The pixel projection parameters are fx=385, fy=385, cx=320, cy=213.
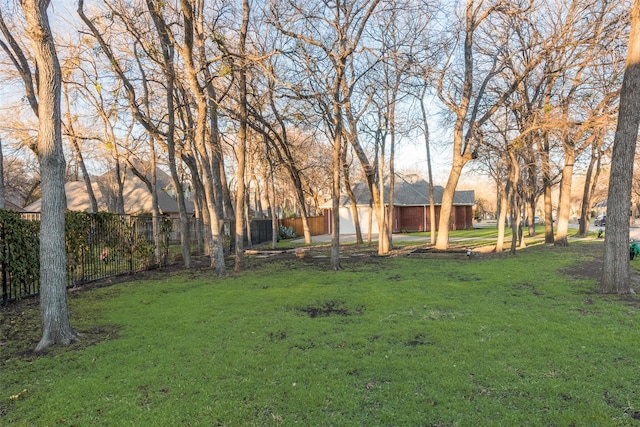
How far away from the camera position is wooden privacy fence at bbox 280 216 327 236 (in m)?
31.3

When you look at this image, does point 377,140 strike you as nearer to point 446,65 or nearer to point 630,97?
point 446,65

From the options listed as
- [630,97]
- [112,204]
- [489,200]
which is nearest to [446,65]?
[630,97]

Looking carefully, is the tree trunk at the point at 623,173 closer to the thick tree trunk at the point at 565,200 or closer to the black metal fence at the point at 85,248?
the thick tree trunk at the point at 565,200

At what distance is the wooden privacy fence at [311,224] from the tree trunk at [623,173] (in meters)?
24.7

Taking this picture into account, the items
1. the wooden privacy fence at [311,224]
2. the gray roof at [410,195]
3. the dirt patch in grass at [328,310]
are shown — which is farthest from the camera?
the gray roof at [410,195]

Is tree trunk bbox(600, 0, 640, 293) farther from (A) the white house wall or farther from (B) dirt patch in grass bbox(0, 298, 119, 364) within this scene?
(A) the white house wall

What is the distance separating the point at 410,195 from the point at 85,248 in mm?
29537

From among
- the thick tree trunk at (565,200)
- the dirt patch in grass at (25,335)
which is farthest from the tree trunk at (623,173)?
the thick tree trunk at (565,200)

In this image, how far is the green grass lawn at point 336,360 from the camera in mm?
3158

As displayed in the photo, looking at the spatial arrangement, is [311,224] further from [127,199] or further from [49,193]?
[49,193]

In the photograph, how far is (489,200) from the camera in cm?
7044

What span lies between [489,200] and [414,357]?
72.7m

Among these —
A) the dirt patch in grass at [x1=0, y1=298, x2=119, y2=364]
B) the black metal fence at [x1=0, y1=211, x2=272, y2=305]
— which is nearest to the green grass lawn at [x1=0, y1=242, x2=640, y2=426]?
the dirt patch in grass at [x1=0, y1=298, x2=119, y2=364]

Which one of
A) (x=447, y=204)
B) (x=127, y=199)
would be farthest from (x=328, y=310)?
(x=127, y=199)
